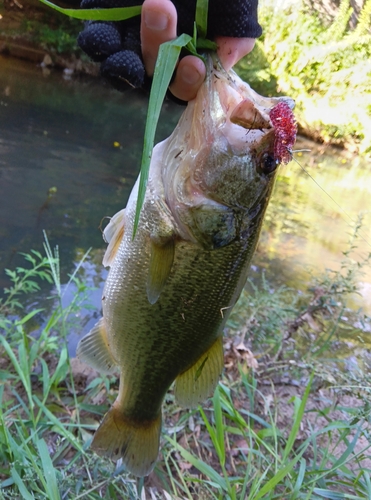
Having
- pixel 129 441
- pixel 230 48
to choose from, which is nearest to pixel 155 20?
pixel 230 48

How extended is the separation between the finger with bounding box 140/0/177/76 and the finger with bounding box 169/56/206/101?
0.08 meters

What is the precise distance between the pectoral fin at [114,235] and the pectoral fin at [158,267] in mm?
239

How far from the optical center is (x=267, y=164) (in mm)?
1227

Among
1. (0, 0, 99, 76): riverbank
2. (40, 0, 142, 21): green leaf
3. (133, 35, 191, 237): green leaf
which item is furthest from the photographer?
(0, 0, 99, 76): riverbank

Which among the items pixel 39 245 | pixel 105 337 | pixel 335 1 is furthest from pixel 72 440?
pixel 335 1

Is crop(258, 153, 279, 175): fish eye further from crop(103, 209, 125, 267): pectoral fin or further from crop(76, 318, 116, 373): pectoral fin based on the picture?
crop(76, 318, 116, 373): pectoral fin

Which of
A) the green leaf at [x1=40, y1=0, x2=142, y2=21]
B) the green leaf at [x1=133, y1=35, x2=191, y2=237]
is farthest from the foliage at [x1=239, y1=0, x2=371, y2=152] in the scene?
the green leaf at [x1=133, y1=35, x2=191, y2=237]

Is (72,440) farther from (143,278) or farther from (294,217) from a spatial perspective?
(294,217)

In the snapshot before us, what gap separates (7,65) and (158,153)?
11318 mm

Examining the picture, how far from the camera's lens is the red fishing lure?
1.14 metres

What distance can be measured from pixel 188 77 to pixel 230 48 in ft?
0.81

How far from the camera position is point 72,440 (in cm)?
179

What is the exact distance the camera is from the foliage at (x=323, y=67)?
15.9 meters

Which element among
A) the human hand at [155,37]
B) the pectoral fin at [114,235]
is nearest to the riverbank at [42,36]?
the pectoral fin at [114,235]
